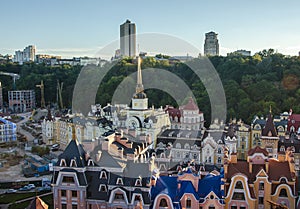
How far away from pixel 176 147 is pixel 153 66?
4285cm

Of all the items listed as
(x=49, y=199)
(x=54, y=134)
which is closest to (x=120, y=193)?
(x=49, y=199)

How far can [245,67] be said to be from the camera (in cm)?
5662

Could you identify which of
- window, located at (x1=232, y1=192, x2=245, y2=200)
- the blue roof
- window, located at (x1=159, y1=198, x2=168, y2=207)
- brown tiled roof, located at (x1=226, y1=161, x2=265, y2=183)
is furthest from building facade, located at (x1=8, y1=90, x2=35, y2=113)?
window, located at (x1=232, y1=192, x2=245, y2=200)

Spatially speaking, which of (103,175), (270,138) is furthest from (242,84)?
(103,175)

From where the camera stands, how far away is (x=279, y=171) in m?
17.3

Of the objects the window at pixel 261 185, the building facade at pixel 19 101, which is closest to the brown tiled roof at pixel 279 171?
the window at pixel 261 185

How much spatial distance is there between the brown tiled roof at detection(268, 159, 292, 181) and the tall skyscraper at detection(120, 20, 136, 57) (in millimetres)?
21586

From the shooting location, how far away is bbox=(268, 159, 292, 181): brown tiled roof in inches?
674

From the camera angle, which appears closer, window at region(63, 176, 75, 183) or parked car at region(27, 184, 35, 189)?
window at region(63, 176, 75, 183)

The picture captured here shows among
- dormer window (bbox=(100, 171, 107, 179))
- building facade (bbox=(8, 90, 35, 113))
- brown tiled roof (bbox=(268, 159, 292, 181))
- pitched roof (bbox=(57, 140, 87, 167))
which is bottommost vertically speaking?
dormer window (bbox=(100, 171, 107, 179))

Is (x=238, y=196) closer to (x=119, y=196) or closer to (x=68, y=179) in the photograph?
(x=119, y=196)

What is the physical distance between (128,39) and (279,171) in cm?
2641

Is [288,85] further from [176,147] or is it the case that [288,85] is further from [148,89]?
[176,147]

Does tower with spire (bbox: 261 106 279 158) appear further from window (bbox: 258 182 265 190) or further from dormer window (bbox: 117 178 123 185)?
dormer window (bbox: 117 178 123 185)
